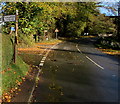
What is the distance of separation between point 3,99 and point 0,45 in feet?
7.79

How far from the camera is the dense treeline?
13083 mm

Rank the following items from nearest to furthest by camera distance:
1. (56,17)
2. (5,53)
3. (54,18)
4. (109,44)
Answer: (5,53)
(109,44)
(56,17)
(54,18)

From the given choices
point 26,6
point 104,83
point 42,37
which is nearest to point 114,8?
point 42,37

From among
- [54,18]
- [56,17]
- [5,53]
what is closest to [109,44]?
[56,17]

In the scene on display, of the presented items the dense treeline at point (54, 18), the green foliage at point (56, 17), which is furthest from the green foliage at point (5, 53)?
the green foliage at point (56, 17)

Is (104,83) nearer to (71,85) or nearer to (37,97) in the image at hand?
(71,85)

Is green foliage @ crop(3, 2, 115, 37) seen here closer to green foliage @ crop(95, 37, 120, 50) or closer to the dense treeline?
the dense treeline

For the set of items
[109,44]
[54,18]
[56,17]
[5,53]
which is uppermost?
[54,18]

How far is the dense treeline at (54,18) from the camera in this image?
13083mm

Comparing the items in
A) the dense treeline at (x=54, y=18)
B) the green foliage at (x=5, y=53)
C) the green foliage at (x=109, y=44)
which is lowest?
the green foliage at (x=109, y=44)

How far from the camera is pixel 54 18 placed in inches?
1740

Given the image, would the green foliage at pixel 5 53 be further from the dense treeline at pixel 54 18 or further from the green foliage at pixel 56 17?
the green foliage at pixel 56 17

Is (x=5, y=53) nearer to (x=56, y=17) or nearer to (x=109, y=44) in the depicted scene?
(x=109, y=44)

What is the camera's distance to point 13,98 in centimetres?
516
